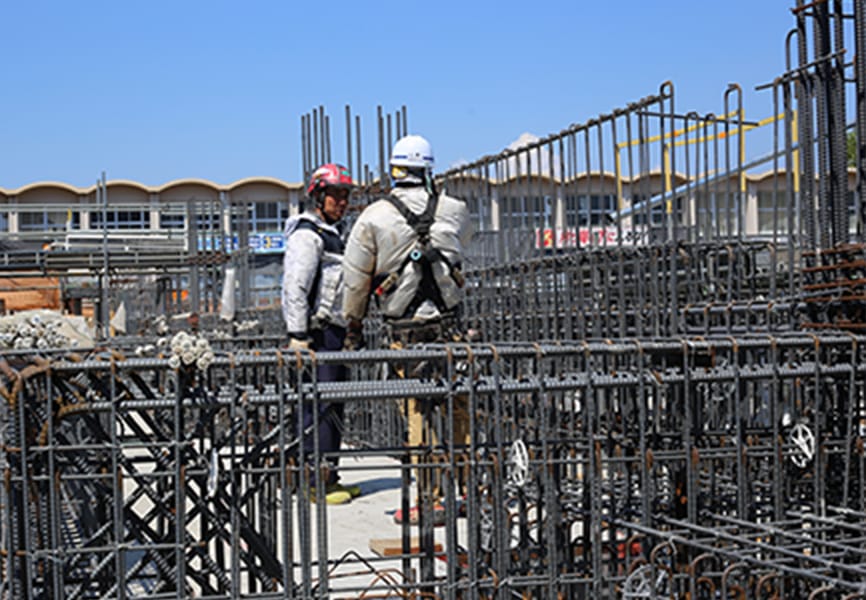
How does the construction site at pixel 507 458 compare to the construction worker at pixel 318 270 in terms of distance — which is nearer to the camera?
the construction site at pixel 507 458

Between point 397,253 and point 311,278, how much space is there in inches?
74.0

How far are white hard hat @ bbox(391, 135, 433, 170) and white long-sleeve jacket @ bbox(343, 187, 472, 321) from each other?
19 cm

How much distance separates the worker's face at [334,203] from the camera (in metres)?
8.64

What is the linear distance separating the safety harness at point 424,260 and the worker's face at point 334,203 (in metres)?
1.76

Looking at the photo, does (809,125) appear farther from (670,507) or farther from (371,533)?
(371,533)

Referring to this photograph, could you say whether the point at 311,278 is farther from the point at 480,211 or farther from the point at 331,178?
the point at 480,211

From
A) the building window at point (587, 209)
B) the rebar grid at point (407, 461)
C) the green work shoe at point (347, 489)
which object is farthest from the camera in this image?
the building window at point (587, 209)

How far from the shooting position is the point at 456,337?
269 inches

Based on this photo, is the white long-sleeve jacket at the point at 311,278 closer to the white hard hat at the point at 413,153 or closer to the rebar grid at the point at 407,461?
the white hard hat at the point at 413,153

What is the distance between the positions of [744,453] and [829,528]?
46cm

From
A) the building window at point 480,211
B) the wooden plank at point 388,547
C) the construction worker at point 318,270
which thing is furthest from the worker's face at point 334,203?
the building window at point 480,211

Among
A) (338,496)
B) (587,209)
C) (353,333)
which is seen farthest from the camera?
(587,209)

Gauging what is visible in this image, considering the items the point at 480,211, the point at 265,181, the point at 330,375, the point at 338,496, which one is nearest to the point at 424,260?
the point at 330,375

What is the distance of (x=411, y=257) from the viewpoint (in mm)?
6816
